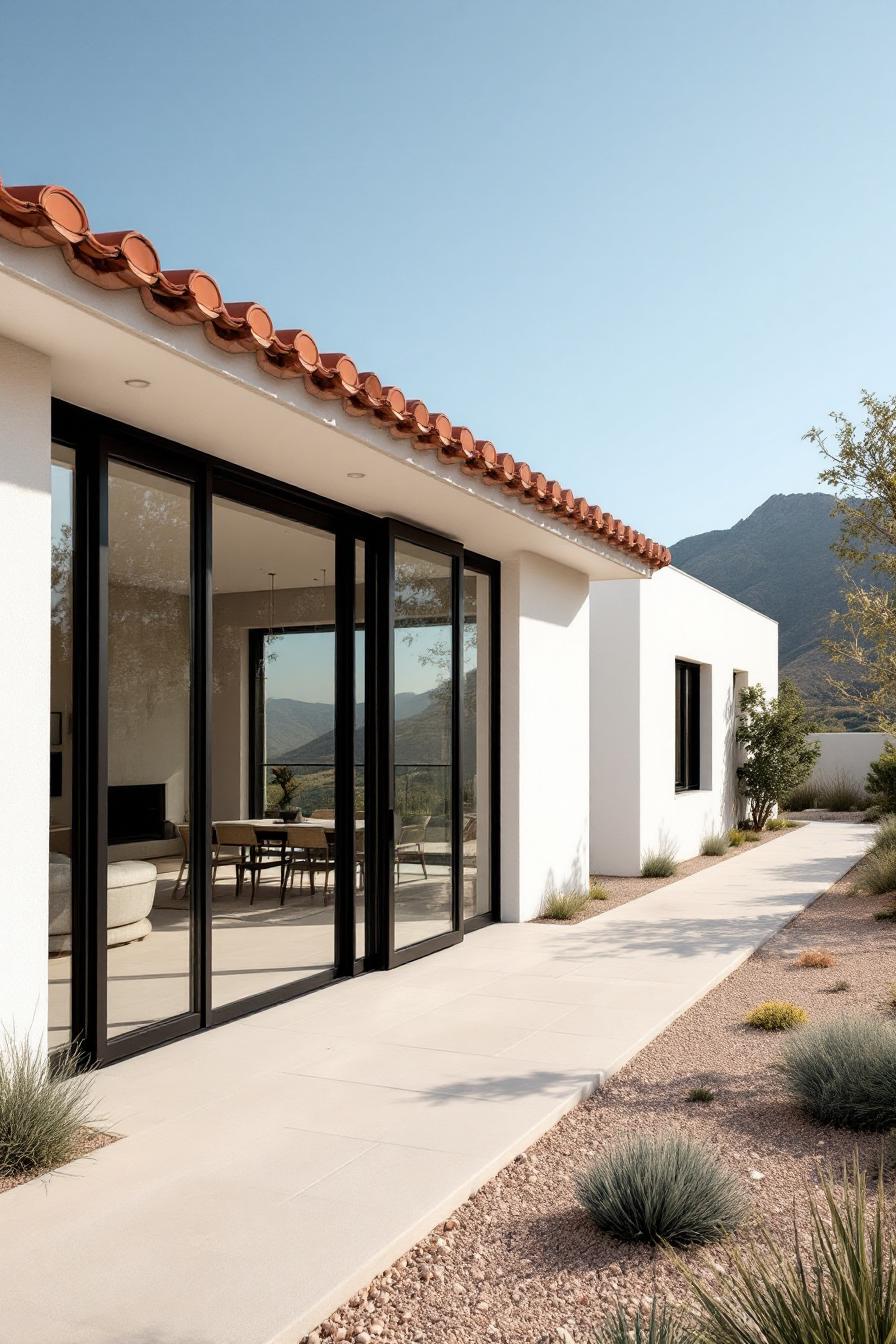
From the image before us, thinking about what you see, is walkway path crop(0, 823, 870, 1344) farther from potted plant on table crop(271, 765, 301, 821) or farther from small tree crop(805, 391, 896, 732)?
small tree crop(805, 391, 896, 732)

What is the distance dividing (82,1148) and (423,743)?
14.1 ft

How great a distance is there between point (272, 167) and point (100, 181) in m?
3.45

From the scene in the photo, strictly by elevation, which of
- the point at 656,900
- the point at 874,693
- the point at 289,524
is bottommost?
the point at 656,900

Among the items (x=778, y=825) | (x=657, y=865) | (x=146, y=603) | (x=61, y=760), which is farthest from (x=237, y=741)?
(x=778, y=825)

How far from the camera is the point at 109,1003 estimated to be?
5.23 meters

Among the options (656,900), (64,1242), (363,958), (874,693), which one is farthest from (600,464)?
(64,1242)

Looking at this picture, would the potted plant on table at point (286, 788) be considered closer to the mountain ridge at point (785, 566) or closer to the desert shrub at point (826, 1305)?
the desert shrub at point (826, 1305)

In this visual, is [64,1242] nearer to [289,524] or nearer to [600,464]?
[289,524]

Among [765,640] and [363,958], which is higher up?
[765,640]

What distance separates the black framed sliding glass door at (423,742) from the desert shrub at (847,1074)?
3.38 meters

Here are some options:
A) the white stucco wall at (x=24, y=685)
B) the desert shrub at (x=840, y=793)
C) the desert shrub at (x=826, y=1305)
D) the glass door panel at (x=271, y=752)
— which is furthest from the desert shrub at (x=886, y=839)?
the desert shrub at (x=840, y=793)

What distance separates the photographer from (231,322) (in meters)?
4.44

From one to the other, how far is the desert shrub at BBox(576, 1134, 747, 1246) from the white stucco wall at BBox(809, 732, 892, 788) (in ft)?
74.8

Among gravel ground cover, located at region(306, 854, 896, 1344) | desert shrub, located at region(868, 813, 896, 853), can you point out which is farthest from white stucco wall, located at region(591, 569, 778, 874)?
gravel ground cover, located at region(306, 854, 896, 1344)
